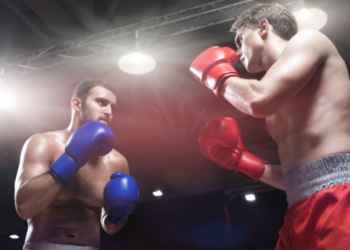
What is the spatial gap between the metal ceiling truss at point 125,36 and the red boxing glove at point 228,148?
77.0 inches

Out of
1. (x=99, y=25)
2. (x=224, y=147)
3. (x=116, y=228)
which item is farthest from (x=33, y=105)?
(x=224, y=147)

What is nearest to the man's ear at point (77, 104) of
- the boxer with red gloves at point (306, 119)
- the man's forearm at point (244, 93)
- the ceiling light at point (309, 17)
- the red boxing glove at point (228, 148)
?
the red boxing glove at point (228, 148)

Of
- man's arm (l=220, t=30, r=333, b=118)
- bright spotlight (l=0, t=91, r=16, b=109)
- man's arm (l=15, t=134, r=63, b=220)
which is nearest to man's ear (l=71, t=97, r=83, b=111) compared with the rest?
man's arm (l=15, t=134, r=63, b=220)

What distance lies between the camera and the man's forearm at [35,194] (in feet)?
4.45

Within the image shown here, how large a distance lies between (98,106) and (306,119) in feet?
4.91

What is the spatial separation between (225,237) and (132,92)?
4430 mm

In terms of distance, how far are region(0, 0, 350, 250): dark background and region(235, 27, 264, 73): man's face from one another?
1.95 meters

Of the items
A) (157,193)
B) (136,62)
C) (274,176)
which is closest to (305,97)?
(274,176)

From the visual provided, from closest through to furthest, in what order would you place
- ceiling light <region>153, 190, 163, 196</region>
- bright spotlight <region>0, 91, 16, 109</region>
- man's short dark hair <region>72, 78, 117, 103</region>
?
1. man's short dark hair <region>72, 78, 117, 103</region>
2. bright spotlight <region>0, 91, 16, 109</region>
3. ceiling light <region>153, 190, 163, 196</region>

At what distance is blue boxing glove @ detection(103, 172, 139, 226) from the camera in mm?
1614

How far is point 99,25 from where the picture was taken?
11.7 ft

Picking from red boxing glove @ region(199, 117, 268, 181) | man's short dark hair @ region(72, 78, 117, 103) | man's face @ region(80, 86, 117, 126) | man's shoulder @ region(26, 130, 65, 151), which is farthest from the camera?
man's short dark hair @ region(72, 78, 117, 103)

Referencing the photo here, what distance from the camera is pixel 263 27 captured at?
1332 mm

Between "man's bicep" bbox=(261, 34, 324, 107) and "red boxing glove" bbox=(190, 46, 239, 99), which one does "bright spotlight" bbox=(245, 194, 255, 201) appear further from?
"man's bicep" bbox=(261, 34, 324, 107)
